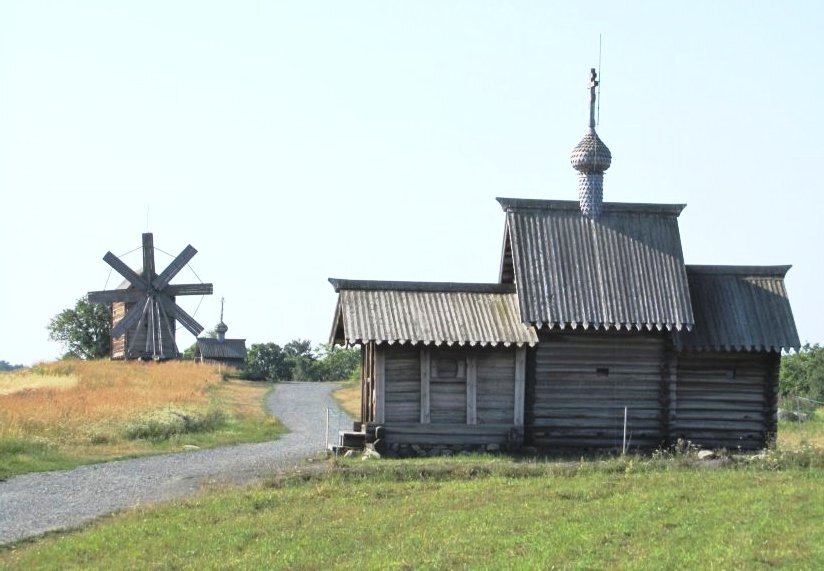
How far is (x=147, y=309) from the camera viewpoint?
72.2 metres

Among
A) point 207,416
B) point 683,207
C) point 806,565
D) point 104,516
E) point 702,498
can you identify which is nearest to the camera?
point 806,565

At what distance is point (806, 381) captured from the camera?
2516 inches

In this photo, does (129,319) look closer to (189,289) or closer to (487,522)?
(189,289)

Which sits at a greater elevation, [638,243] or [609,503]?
[638,243]

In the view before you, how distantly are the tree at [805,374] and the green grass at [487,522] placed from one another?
40.8m

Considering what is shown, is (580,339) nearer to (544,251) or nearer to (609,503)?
(544,251)

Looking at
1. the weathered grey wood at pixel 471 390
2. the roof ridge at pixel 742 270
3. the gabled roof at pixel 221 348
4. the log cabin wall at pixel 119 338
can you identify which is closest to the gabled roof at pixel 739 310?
the roof ridge at pixel 742 270

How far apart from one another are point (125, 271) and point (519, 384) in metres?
49.1

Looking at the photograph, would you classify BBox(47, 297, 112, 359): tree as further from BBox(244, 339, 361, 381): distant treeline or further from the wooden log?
the wooden log

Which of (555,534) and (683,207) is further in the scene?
(683,207)

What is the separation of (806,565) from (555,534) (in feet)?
11.1

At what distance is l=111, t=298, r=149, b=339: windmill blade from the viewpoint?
7144cm

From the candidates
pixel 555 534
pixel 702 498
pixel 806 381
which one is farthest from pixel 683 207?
pixel 806 381

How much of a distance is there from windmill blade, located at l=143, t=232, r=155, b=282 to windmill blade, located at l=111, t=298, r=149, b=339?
2.21 metres
